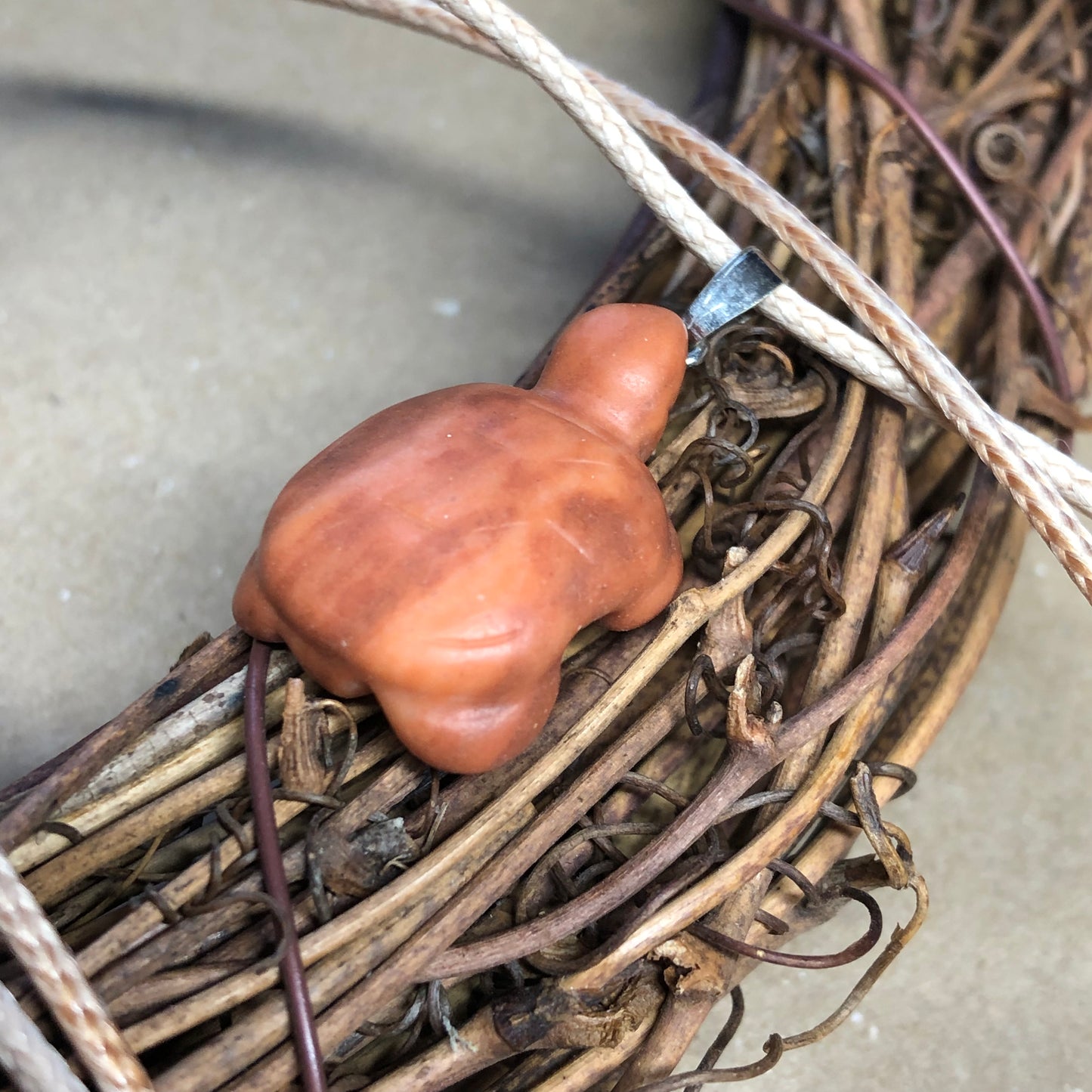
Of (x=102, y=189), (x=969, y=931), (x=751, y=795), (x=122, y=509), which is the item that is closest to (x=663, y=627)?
(x=751, y=795)

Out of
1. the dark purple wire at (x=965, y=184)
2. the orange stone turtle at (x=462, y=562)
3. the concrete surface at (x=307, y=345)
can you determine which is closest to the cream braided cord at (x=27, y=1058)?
the orange stone turtle at (x=462, y=562)

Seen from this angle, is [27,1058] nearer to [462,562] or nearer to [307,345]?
[462,562]

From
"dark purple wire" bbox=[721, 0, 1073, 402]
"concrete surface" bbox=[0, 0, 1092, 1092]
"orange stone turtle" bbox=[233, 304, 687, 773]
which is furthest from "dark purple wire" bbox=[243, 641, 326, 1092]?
"dark purple wire" bbox=[721, 0, 1073, 402]

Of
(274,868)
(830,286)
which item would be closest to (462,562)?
(274,868)

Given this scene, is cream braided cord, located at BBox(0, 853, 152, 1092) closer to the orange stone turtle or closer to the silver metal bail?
the orange stone turtle

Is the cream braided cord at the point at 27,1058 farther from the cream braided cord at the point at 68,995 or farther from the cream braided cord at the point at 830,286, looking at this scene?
the cream braided cord at the point at 830,286

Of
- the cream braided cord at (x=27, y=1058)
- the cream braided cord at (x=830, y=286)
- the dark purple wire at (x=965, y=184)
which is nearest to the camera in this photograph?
the cream braided cord at (x=27, y=1058)
